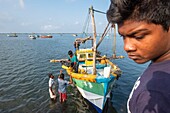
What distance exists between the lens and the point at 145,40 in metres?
1.16


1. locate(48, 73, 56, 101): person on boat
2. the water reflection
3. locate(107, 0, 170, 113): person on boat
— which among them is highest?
locate(107, 0, 170, 113): person on boat

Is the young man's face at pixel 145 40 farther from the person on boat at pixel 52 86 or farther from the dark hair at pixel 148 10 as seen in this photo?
the person on boat at pixel 52 86

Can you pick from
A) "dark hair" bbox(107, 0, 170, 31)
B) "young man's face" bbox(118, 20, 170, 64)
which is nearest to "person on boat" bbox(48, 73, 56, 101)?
"young man's face" bbox(118, 20, 170, 64)

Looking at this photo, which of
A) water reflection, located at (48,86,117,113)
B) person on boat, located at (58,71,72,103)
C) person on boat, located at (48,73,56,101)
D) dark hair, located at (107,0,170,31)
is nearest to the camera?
dark hair, located at (107,0,170,31)

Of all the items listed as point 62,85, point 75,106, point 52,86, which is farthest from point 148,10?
point 75,106

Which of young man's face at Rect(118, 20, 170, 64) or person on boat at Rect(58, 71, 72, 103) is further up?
young man's face at Rect(118, 20, 170, 64)

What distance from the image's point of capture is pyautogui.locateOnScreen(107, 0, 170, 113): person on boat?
94 cm

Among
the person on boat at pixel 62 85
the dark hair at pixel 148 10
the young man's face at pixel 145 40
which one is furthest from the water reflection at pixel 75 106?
the dark hair at pixel 148 10

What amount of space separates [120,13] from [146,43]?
315 mm

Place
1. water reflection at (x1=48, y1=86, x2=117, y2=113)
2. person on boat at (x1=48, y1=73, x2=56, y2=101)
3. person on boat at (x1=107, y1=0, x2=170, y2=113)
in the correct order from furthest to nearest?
water reflection at (x1=48, y1=86, x2=117, y2=113) → person on boat at (x1=48, y1=73, x2=56, y2=101) → person on boat at (x1=107, y1=0, x2=170, y2=113)

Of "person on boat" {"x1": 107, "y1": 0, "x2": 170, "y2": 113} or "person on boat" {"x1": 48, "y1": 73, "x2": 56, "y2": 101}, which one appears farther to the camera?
"person on boat" {"x1": 48, "y1": 73, "x2": 56, "y2": 101}

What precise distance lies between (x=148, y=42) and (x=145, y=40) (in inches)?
1.1

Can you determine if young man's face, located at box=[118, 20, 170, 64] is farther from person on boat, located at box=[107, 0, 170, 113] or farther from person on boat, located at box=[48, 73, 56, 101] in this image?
person on boat, located at box=[48, 73, 56, 101]

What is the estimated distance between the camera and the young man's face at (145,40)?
113 centimetres
